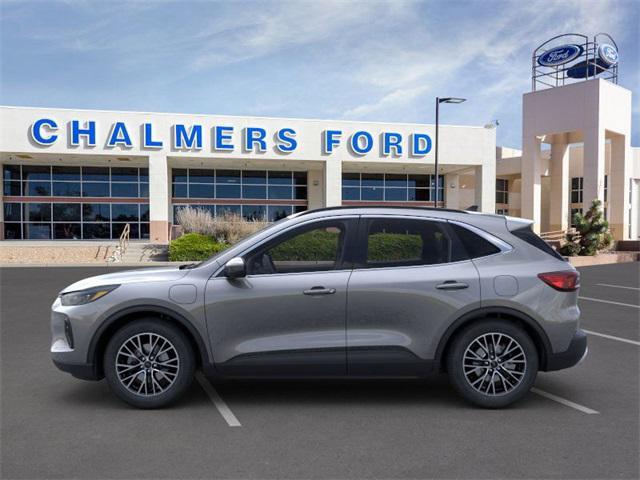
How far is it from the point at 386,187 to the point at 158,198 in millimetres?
14917

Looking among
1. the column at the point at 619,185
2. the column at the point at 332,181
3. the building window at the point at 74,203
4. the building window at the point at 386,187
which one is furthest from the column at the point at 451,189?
the building window at the point at 74,203

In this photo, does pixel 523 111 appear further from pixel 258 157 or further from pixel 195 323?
pixel 195 323

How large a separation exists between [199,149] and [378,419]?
26060 millimetres

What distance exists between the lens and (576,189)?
43000 mm

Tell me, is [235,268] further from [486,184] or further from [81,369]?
[486,184]

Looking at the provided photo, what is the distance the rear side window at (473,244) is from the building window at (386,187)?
3028cm

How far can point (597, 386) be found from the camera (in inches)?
217

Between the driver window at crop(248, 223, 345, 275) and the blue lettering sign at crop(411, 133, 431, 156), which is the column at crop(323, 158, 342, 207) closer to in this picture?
the blue lettering sign at crop(411, 133, 431, 156)

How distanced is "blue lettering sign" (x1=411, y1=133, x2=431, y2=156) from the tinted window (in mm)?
27229

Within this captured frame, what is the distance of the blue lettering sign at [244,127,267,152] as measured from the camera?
2931 centimetres

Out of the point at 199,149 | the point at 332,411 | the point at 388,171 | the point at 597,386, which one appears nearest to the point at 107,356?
the point at 332,411

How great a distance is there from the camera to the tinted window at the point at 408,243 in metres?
4.81

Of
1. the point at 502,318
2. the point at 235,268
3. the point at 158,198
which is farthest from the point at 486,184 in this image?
the point at 235,268

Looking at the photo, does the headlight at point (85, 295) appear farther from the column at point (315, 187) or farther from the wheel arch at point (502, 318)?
the column at point (315, 187)
